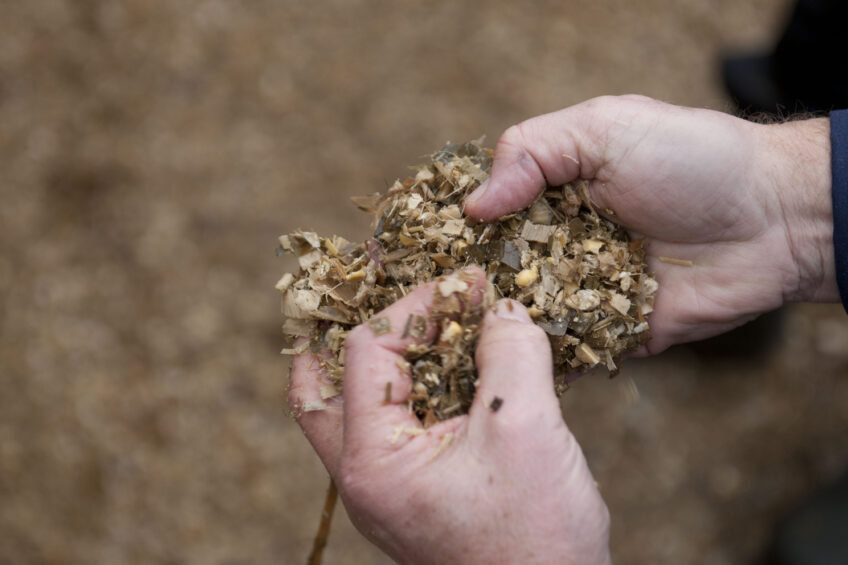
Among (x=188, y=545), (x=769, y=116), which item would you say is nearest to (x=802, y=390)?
(x=769, y=116)

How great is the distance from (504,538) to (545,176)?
0.92 metres

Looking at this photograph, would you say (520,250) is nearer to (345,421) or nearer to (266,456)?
(345,421)

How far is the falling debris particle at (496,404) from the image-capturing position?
1.39 m

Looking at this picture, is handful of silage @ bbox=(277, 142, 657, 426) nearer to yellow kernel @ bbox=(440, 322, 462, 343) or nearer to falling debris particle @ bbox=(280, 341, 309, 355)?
falling debris particle @ bbox=(280, 341, 309, 355)

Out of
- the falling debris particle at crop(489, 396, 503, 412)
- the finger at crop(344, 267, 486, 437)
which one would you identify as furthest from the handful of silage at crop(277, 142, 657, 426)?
the falling debris particle at crop(489, 396, 503, 412)

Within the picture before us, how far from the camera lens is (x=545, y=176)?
1779 millimetres

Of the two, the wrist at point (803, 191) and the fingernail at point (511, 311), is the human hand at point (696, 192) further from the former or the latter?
the fingernail at point (511, 311)

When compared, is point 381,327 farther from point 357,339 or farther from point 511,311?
point 511,311

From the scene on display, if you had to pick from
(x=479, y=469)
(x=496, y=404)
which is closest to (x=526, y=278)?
(x=496, y=404)

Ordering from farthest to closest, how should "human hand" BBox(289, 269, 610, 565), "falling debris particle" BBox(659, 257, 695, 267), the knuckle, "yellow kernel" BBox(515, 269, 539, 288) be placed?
"falling debris particle" BBox(659, 257, 695, 267)
"yellow kernel" BBox(515, 269, 539, 288)
the knuckle
"human hand" BBox(289, 269, 610, 565)

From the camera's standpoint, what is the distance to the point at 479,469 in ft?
4.53

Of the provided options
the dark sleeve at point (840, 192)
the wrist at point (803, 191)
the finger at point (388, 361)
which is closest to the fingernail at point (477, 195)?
the finger at point (388, 361)

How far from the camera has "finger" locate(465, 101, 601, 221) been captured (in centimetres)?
169

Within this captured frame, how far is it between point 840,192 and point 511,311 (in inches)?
37.7
